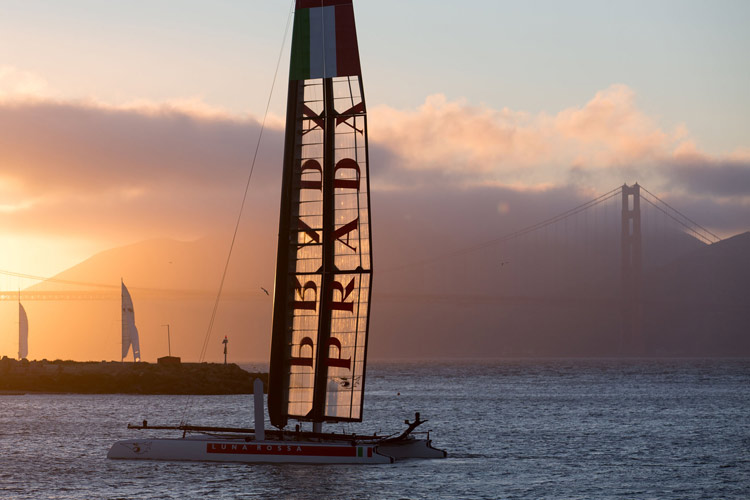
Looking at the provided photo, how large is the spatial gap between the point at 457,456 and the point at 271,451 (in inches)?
338

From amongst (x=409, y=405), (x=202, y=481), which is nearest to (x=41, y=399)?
(x=409, y=405)

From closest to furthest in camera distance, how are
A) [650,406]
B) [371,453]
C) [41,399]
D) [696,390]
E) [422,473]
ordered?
[371,453] < [422,473] < [650,406] < [41,399] < [696,390]

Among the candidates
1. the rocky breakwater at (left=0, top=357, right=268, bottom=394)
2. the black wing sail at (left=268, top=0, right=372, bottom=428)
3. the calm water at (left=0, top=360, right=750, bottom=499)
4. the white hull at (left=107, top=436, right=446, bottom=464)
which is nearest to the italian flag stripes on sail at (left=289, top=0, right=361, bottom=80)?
the black wing sail at (left=268, top=0, right=372, bottom=428)

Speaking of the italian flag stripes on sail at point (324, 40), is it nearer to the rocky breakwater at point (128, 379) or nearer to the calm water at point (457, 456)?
the calm water at point (457, 456)

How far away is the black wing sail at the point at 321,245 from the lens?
24.8 metres

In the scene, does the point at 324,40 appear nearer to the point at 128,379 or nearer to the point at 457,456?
the point at 457,456

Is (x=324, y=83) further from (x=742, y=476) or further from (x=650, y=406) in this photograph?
(x=650, y=406)

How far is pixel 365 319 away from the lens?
82.8 feet

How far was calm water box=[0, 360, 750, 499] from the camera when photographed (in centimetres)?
2464

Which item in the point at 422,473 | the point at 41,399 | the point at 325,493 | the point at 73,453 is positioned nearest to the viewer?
the point at 325,493

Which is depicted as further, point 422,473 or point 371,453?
point 422,473

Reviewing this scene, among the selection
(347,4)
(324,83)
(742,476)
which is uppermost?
(347,4)

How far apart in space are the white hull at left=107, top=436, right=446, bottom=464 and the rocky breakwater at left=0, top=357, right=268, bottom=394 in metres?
44.4

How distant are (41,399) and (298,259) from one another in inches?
1753
